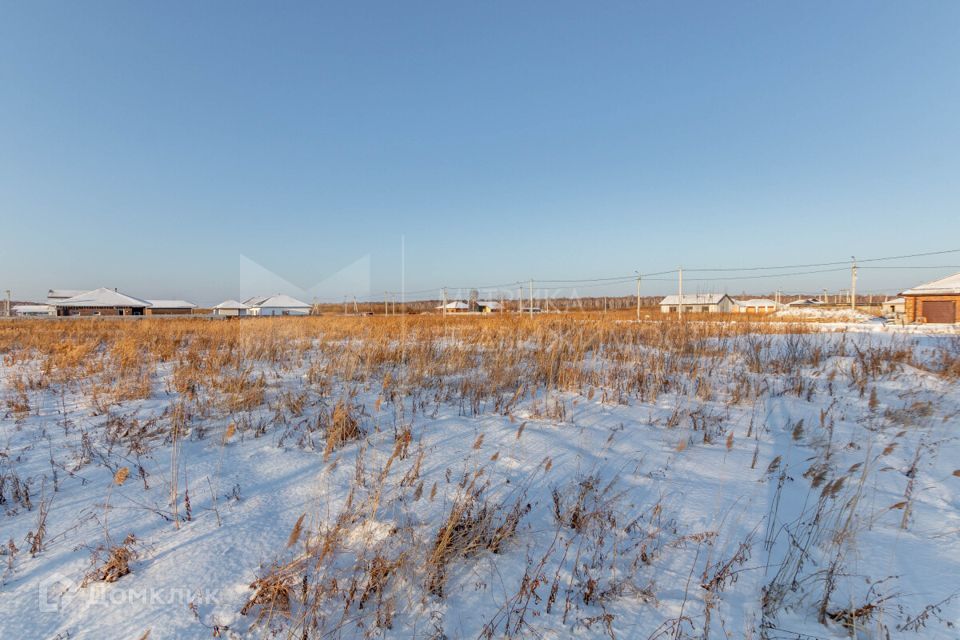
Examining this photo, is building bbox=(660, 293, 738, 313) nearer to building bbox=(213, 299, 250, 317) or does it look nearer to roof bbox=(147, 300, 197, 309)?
building bbox=(213, 299, 250, 317)

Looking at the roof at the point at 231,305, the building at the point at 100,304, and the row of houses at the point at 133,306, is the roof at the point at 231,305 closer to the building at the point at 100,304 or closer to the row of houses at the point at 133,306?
the row of houses at the point at 133,306

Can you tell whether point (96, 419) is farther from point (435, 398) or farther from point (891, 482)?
point (891, 482)

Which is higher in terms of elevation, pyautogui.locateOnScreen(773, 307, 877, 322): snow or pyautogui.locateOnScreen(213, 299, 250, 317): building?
pyautogui.locateOnScreen(213, 299, 250, 317): building

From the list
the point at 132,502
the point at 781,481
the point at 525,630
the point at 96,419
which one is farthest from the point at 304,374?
the point at 781,481

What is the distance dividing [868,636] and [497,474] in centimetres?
163

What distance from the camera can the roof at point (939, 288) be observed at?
2314cm

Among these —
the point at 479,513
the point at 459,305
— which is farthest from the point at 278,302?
the point at 479,513

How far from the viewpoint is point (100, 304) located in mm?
54500

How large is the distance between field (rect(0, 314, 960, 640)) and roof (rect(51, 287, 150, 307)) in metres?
69.9

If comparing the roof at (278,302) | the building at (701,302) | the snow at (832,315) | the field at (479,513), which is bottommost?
the field at (479,513)

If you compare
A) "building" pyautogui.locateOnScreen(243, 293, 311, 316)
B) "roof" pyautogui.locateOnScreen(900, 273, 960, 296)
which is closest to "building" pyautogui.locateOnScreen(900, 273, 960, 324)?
"roof" pyautogui.locateOnScreen(900, 273, 960, 296)

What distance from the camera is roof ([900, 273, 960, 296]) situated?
2314 centimetres

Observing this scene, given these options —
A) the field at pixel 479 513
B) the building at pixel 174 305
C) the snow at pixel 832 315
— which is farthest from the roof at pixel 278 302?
the field at pixel 479 513

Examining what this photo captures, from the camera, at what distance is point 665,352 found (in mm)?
6406
